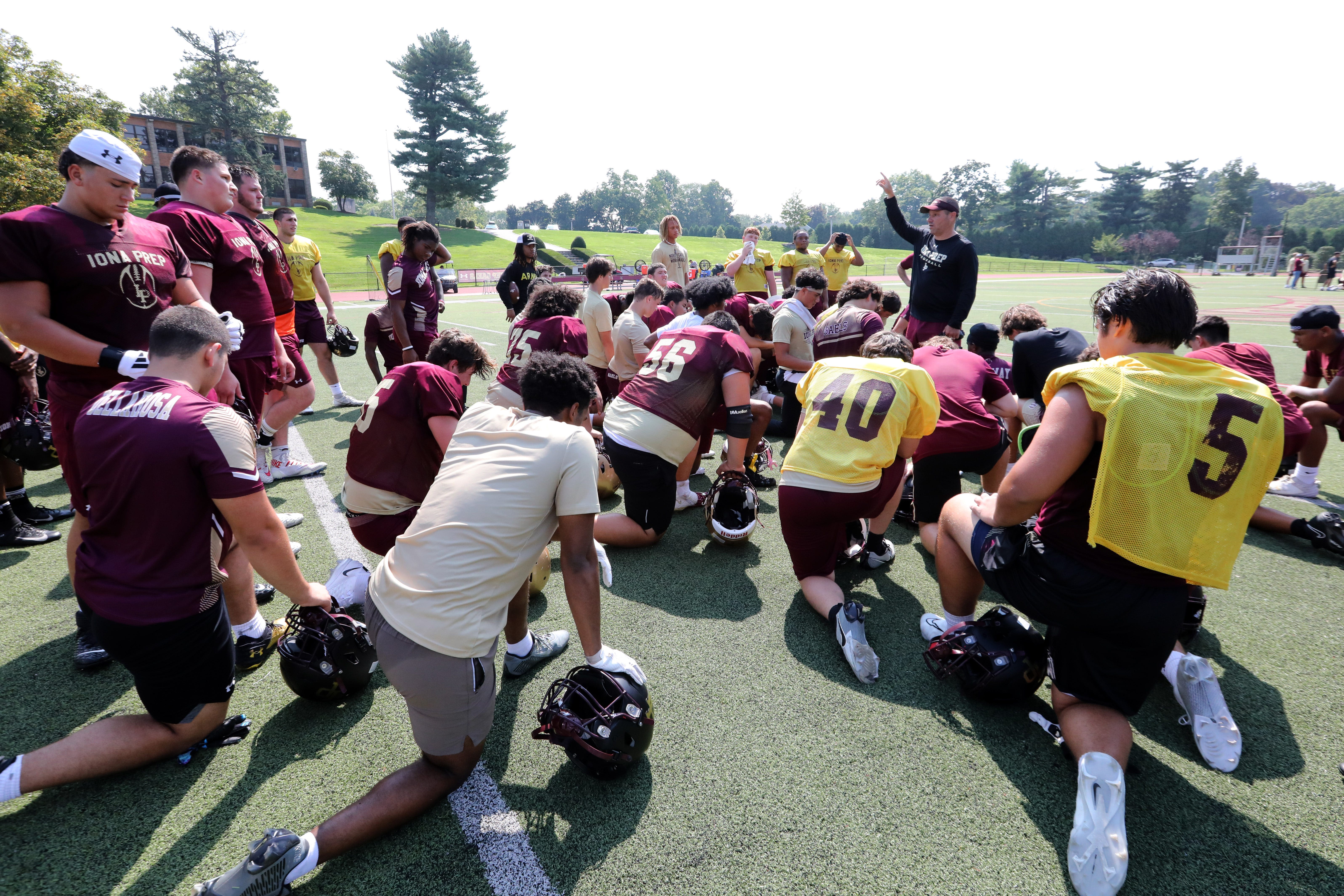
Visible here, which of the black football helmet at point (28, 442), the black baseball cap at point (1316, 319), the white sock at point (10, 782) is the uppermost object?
the black baseball cap at point (1316, 319)

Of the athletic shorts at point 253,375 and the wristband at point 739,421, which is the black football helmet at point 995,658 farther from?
the athletic shorts at point 253,375

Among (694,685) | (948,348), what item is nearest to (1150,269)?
(948,348)

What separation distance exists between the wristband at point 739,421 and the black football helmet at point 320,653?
9.00 ft

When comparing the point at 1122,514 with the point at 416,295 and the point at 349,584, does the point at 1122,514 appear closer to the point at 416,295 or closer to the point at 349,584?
the point at 349,584

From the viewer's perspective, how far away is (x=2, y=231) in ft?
9.15

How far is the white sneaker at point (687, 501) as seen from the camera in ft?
17.0

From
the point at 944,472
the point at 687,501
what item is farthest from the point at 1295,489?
the point at 687,501

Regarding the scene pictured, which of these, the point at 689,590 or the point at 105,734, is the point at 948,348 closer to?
the point at 689,590

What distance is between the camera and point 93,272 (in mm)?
2979

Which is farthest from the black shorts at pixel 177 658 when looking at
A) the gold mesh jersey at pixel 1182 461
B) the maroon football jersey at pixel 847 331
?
the maroon football jersey at pixel 847 331

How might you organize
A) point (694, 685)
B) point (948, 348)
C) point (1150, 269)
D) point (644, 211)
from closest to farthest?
point (1150, 269)
point (694, 685)
point (948, 348)
point (644, 211)

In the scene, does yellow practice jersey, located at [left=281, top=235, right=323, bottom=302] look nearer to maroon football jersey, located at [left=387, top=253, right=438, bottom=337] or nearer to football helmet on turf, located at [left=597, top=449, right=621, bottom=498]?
maroon football jersey, located at [left=387, top=253, right=438, bottom=337]

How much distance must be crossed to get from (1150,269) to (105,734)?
4.37 meters

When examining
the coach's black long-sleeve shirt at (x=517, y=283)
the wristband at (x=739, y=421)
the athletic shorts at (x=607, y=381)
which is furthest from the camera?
the coach's black long-sleeve shirt at (x=517, y=283)
